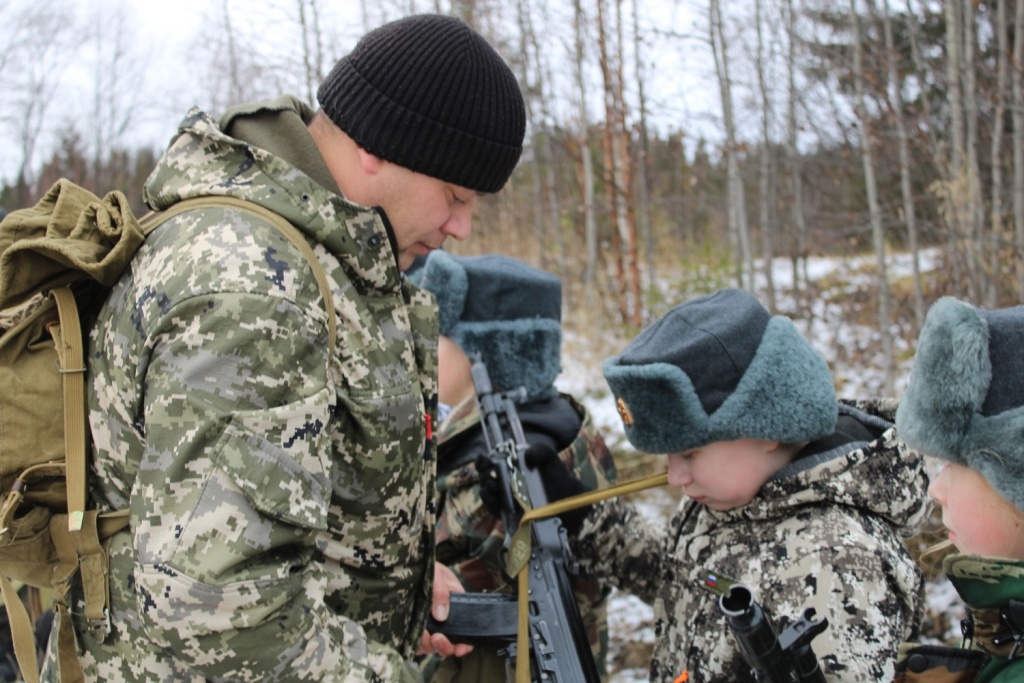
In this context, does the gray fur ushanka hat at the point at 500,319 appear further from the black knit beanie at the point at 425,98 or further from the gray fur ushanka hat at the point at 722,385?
the black knit beanie at the point at 425,98

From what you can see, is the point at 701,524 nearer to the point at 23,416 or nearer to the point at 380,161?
the point at 380,161

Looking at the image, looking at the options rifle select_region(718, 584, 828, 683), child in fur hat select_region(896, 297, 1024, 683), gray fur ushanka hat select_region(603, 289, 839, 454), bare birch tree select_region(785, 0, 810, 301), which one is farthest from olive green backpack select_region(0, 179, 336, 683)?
bare birch tree select_region(785, 0, 810, 301)

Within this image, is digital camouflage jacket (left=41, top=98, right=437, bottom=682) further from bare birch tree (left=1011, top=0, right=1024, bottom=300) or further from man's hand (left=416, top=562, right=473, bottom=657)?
bare birch tree (left=1011, top=0, right=1024, bottom=300)

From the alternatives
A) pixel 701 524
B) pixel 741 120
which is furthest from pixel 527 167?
pixel 701 524

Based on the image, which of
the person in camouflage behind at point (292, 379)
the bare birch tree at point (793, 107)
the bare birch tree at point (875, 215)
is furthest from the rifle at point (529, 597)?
the bare birch tree at point (793, 107)

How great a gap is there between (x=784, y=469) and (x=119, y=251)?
1531 mm

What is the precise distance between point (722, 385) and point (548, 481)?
2.42ft

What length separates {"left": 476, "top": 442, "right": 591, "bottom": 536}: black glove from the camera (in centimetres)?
247

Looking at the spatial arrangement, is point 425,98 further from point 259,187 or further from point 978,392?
point 978,392

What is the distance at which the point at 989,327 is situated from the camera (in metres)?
1.43

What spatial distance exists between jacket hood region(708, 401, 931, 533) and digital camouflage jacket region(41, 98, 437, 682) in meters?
0.86

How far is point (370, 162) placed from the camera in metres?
1.85

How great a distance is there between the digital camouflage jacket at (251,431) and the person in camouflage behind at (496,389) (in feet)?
2.32

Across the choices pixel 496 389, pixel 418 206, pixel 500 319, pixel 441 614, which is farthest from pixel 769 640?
pixel 500 319
